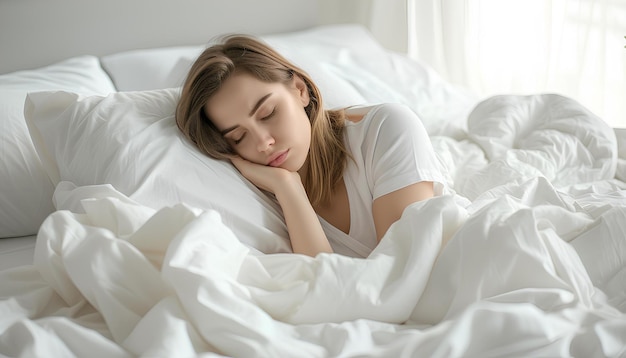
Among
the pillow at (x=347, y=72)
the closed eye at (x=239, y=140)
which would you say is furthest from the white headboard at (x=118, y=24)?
the closed eye at (x=239, y=140)

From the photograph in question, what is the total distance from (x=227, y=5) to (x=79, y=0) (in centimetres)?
62

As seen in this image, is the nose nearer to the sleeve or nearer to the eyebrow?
the eyebrow

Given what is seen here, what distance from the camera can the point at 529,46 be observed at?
3.32m

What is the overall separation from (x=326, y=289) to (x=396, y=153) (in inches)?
19.7

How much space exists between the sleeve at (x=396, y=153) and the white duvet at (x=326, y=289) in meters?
0.25

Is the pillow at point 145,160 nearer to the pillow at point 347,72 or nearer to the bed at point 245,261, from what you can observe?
the bed at point 245,261

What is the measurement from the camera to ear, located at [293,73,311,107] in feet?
5.75

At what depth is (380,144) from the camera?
164cm

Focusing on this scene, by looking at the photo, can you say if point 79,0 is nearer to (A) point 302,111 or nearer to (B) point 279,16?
(B) point 279,16

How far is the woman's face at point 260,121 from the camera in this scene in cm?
162

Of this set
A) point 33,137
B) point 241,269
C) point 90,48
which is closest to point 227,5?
point 90,48

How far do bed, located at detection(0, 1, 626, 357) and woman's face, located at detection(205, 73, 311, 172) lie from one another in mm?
83

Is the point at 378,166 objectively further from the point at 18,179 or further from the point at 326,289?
the point at 18,179

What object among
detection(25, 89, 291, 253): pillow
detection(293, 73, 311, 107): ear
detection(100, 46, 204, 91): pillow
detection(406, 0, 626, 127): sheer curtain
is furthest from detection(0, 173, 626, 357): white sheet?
detection(406, 0, 626, 127): sheer curtain
